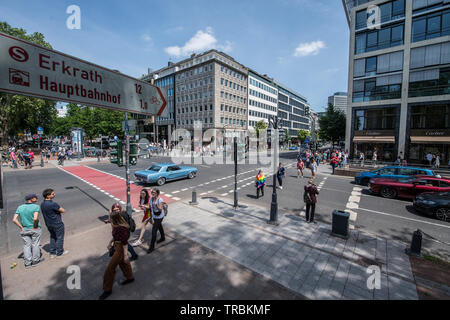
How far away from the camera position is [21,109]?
30.3 metres

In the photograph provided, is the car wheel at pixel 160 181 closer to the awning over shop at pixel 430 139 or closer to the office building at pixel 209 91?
the awning over shop at pixel 430 139

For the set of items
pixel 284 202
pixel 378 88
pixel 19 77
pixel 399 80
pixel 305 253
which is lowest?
pixel 305 253

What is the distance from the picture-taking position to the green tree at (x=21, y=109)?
2939 centimetres

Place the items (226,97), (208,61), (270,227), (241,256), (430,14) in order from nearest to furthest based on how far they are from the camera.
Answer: (241,256) → (270,227) → (430,14) → (208,61) → (226,97)

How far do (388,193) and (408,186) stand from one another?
0.97 m

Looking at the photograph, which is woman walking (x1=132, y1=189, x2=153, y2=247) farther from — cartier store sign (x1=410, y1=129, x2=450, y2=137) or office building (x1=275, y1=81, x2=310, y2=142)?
office building (x1=275, y1=81, x2=310, y2=142)

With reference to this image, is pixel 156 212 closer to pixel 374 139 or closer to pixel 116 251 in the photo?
pixel 116 251

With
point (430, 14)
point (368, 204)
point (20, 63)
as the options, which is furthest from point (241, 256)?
point (430, 14)

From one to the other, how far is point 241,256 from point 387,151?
2745 cm

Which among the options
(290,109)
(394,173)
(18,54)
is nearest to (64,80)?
(18,54)

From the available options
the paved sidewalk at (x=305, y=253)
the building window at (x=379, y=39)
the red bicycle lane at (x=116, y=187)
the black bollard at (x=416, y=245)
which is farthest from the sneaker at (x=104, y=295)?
the building window at (x=379, y=39)
